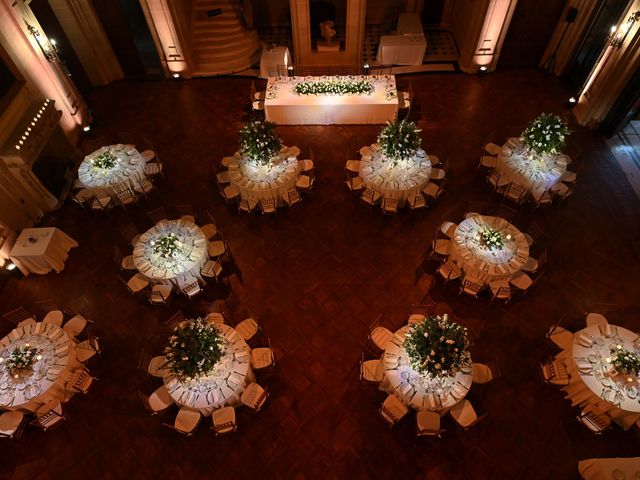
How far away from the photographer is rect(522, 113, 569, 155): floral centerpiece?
346 inches

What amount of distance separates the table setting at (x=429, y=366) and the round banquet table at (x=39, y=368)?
5.11m

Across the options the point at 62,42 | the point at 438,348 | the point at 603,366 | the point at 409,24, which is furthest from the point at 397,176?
the point at 62,42

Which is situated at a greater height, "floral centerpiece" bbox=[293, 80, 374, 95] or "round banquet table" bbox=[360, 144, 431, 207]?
"floral centerpiece" bbox=[293, 80, 374, 95]

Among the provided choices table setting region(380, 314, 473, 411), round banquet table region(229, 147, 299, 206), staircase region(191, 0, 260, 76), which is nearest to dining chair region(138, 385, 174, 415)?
table setting region(380, 314, 473, 411)

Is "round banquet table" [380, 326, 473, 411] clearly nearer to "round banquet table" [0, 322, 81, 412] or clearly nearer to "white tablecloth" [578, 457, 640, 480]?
"white tablecloth" [578, 457, 640, 480]

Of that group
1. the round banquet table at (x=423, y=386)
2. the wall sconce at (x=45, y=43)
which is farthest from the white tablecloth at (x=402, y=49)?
the round banquet table at (x=423, y=386)

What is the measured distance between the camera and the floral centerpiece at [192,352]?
625cm

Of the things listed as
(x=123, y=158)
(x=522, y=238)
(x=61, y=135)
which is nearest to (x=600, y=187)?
(x=522, y=238)

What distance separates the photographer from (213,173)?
10.6 metres

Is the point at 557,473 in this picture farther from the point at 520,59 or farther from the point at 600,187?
the point at 520,59

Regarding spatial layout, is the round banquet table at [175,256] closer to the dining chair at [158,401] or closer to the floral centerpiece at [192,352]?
the floral centerpiece at [192,352]

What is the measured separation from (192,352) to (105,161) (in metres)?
5.31

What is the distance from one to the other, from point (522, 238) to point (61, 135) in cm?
1046

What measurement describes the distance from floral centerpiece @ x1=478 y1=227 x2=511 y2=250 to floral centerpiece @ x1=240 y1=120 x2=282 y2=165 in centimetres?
440
